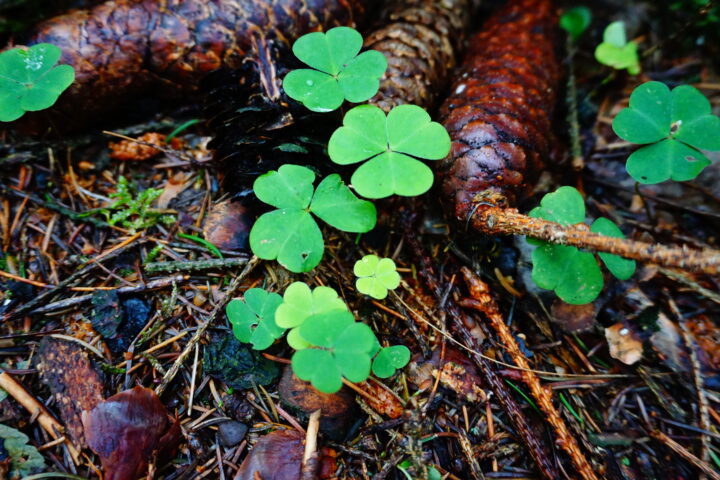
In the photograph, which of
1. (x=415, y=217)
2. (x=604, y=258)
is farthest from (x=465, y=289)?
(x=604, y=258)

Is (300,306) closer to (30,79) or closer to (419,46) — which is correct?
(419,46)

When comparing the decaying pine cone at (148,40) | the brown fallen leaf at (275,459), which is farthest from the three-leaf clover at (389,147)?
the brown fallen leaf at (275,459)

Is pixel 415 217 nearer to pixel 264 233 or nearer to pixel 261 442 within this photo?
pixel 264 233

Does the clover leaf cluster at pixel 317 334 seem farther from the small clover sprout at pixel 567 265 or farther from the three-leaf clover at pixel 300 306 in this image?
the small clover sprout at pixel 567 265

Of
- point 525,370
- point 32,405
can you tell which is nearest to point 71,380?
point 32,405

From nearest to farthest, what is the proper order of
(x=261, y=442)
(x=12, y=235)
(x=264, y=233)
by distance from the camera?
(x=261, y=442)
(x=264, y=233)
(x=12, y=235)

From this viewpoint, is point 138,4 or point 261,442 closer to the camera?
point 261,442

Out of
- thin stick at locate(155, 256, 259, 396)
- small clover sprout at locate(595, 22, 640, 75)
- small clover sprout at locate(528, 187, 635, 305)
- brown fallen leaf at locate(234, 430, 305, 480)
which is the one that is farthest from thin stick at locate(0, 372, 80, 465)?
small clover sprout at locate(595, 22, 640, 75)
